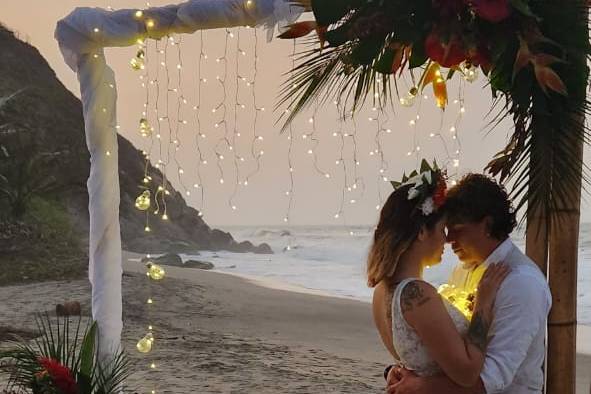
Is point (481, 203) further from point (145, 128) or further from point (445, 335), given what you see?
point (145, 128)

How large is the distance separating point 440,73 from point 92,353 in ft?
5.60

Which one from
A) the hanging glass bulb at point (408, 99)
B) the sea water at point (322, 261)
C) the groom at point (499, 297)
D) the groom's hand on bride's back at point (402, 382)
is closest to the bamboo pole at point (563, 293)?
the groom at point (499, 297)

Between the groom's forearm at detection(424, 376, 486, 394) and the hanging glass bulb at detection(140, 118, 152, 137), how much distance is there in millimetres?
1729

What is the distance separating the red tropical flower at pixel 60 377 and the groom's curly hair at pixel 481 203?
5.09 ft

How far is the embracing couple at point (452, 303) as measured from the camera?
166 cm

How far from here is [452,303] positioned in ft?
6.20

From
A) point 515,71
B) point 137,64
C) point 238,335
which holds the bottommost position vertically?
point 238,335

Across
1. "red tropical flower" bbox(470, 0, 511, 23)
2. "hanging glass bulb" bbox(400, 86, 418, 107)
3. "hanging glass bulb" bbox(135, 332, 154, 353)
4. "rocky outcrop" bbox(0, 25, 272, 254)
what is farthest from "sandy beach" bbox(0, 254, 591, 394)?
"rocky outcrop" bbox(0, 25, 272, 254)

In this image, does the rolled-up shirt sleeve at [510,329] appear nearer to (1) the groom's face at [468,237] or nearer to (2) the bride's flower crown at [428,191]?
(1) the groom's face at [468,237]

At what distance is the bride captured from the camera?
165 centimetres

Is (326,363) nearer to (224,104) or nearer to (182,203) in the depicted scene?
(224,104)

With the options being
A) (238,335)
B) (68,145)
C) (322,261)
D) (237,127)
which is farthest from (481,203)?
(322,261)

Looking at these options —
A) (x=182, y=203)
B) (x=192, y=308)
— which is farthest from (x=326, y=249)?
(x=192, y=308)

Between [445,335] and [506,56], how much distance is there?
0.68m
